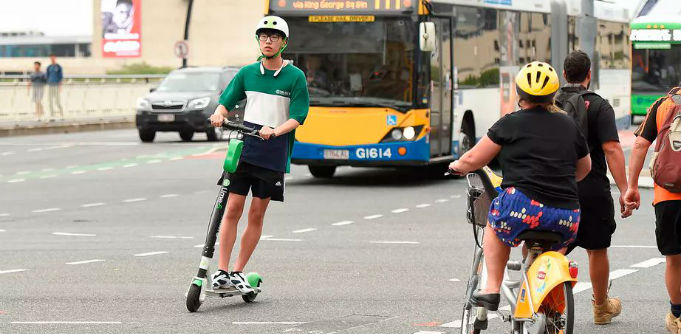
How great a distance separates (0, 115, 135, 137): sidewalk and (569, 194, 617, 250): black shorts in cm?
3088

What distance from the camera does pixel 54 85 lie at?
42719 millimetres

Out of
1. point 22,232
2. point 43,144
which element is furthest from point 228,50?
point 22,232

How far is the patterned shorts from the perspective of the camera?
694cm

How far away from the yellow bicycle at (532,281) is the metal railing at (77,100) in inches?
1363

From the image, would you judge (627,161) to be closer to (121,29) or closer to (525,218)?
(525,218)

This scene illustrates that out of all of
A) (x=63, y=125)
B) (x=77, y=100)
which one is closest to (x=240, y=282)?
(x=63, y=125)

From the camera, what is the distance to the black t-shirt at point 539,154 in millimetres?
6992

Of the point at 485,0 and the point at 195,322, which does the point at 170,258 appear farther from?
the point at 485,0

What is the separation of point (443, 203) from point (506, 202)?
11322 mm

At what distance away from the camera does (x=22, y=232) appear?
15031 mm

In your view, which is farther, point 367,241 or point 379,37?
point 379,37

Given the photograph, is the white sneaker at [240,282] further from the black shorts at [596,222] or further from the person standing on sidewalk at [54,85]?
the person standing on sidewalk at [54,85]

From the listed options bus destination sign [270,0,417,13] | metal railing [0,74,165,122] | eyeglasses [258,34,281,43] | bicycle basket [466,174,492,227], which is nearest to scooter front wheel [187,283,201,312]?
eyeglasses [258,34,281,43]

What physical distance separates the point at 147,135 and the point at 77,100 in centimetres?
1124
